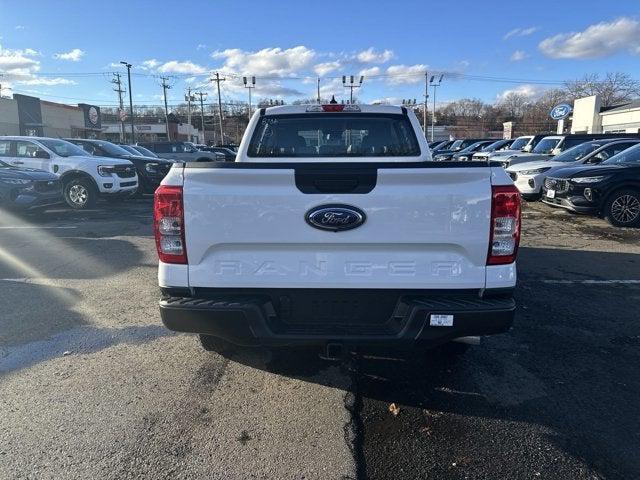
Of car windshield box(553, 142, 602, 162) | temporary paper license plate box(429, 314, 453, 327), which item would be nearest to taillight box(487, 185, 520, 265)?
temporary paper license plate box(429, 314, 453, 327)

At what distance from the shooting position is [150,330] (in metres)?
4.64

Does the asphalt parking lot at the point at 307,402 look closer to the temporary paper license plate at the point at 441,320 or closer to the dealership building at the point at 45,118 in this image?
the temporary paper license plate at the point at 441,320

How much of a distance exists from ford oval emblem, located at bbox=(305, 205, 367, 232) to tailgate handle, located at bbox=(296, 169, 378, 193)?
0.10m

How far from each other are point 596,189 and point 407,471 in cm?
930

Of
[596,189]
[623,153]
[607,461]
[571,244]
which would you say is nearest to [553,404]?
[607,461]

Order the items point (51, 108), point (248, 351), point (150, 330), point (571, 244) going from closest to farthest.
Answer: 1. point (248, 351)
2. point (150, 330)
3. point (571, 244)
4. point (51, 108)

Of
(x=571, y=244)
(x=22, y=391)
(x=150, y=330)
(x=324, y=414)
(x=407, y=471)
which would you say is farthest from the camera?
(x=571, y=244)

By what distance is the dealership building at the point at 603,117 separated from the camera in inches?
1534

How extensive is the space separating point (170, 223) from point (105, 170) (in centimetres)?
1114

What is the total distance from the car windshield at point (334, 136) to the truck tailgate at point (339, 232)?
6.16ft

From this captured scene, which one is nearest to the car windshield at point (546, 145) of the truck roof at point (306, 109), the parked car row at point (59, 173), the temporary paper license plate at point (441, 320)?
the parked car row at point (59, 173)

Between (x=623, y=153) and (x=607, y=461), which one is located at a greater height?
(x=623, y=153)

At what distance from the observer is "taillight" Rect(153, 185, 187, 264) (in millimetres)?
2834

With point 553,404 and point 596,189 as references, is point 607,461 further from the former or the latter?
point 596,189
